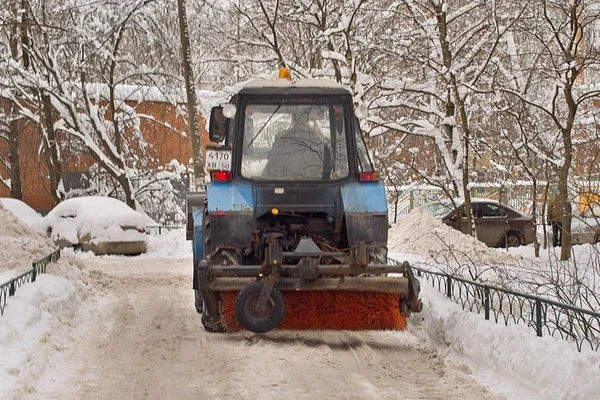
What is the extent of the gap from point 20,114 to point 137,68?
14.7 ft

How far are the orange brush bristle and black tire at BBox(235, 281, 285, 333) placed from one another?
0.32m

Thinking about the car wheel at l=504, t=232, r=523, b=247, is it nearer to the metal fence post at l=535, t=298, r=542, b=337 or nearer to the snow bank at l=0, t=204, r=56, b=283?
the snow bank at l=0, t=204, r=56, b=283

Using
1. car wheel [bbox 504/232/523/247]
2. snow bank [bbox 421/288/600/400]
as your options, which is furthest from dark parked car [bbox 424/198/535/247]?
snow bank [bbox 421/288/600/400]

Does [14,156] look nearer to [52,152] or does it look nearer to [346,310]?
[52,152]

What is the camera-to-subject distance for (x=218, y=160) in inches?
365

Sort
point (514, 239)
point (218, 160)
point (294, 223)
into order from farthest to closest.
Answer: point (514, 239) < point (294, 223) < point (218, 160)

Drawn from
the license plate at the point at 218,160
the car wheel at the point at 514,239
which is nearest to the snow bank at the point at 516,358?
the license plate at the point at 218,160

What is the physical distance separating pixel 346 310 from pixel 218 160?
2163 mm

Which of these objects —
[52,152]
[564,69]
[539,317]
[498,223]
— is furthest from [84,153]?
[539,317]

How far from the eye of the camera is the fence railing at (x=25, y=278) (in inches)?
348

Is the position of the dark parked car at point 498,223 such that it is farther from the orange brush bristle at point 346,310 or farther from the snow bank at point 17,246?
the orange brush bristle at point 346,310

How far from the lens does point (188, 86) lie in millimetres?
21750

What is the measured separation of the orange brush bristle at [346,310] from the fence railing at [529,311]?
921mm

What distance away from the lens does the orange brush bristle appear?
8.81 metres
